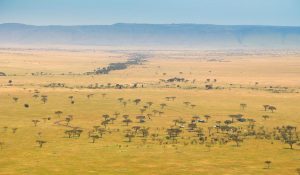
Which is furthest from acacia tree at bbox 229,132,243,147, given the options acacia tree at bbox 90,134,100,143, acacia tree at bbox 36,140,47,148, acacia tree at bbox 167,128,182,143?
acacia tree at bbox 36,140,47,148

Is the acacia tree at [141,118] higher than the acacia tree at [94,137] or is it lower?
higher

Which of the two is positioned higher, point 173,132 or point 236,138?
point 173,132

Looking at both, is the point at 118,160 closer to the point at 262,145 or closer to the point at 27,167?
the point at 27,167

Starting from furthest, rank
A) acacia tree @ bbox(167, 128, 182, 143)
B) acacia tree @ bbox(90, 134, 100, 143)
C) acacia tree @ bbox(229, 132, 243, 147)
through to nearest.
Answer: acacia tree @ bbox(167, 128, 182, 143) < acacia tree @ bbox(90, 134, 100, 143) < acacia tree @ bbox(229, 132, 243, 147)

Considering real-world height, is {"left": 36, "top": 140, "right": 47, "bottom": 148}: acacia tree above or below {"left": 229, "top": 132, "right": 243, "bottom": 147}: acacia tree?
below

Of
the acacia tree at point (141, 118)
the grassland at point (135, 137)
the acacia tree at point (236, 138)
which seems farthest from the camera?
the acacia tree at point (141, 118)

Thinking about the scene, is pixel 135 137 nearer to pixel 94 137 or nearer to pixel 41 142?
pixel 94 137

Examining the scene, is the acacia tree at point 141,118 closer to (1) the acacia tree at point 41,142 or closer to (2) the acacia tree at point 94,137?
(2) the acacia tree at point 94,137

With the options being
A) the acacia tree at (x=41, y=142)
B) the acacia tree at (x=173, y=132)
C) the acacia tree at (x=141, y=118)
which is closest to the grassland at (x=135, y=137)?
the acacia tree at (x=41, y=142)

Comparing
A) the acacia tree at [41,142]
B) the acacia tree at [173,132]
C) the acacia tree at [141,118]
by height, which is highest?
the acacia tree at [141,118]

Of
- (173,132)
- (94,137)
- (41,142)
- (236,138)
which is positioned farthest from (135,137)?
(236,138)

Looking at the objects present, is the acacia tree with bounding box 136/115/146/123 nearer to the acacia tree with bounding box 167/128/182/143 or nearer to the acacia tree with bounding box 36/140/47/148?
the acacia tree with bounding box 167/128/182/143
